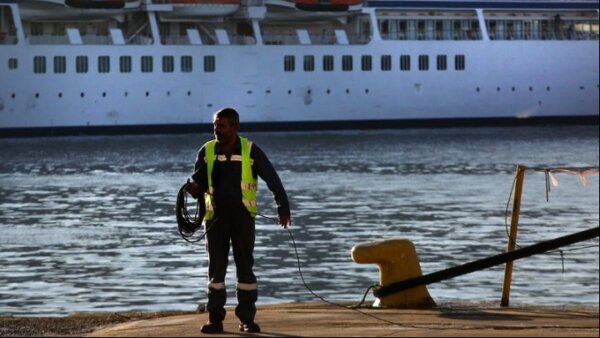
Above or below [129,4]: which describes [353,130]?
below

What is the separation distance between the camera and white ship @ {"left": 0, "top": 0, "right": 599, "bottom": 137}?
5550 cm

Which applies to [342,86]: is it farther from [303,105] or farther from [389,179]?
Result: [389,179]

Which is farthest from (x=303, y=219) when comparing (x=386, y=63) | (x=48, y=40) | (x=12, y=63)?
(x=386, y=63)

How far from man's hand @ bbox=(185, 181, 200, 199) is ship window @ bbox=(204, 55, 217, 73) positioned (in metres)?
48.3

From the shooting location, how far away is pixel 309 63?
59.1m

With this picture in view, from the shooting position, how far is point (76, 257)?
21.0 meters

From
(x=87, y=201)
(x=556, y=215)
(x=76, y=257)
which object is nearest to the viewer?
(x=76, y=257)

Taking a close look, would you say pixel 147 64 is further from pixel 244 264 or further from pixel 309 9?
pixel 244 264

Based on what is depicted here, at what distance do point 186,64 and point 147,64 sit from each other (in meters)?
1.37

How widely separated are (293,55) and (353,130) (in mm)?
3617

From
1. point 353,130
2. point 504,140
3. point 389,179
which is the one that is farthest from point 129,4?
point 389,179

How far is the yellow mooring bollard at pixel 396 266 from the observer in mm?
11242

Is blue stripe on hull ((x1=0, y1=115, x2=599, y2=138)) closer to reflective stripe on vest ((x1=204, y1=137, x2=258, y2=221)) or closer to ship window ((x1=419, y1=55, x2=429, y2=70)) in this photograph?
ship window ((x1=419, y1=55, x2=429, y2=70))

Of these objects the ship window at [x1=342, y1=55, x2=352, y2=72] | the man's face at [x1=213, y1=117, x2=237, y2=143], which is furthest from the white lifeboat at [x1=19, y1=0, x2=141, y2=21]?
the man's face at [x1=213, y1=117, x2=237, y2=143]
